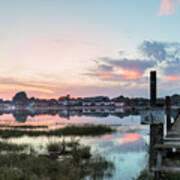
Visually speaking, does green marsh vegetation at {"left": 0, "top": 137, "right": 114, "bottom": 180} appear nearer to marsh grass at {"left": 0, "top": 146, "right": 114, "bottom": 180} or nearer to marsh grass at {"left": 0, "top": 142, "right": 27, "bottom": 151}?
marsh grass at {"left": 0, "top": 146, "right": 114, "bottom": 180}

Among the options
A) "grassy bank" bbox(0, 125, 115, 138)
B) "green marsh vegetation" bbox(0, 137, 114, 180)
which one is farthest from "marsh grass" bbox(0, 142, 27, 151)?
"grassy bank" bbox(0, 125, 115, 138)

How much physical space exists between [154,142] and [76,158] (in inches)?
298

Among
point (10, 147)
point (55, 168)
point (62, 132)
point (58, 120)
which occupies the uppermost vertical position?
point (55, 168)

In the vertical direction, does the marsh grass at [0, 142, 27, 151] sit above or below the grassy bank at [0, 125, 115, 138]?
above

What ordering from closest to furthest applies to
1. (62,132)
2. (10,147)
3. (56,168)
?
(56,168) → (10,147) → (62,132)

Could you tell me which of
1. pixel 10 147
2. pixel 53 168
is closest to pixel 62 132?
pixel 10 147

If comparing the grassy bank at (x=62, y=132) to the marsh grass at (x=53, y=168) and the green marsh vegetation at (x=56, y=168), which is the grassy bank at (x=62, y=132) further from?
the marsh grass at (x=53, y=168)

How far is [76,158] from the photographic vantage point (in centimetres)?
1516

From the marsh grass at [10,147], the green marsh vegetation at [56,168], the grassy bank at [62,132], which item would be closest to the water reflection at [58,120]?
the grassy bank at [62,132]

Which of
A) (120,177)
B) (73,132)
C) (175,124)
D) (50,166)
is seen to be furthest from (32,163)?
(73,132)

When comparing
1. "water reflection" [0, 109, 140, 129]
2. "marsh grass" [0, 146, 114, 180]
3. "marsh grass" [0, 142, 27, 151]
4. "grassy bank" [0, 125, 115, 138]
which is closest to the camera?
"marsh grass" [0, 146, 114, 180]

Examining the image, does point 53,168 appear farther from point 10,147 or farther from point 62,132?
point 62,132

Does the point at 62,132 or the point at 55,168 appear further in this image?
the point at 62,132

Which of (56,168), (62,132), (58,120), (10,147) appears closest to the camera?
(56,168)
